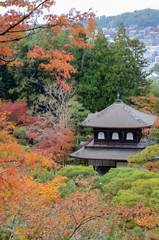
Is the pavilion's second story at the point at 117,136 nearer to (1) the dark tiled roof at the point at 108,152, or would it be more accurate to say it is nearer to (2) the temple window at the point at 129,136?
(2) the temple window at the point at 129,136

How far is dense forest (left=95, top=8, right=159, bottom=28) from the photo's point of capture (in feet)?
368

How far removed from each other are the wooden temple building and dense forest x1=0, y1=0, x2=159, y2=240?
1141mm

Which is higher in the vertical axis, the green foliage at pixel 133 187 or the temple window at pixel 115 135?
the green foliage at pixel 133 187

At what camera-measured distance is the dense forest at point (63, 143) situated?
4.83m

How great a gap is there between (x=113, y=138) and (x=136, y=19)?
11019 centimetres

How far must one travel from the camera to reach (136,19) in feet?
383

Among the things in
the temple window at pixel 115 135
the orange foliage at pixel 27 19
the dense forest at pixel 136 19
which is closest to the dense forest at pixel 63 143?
the orange foliage at pixel 27 19

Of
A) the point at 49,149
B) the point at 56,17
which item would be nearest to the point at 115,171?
the point at 49,149

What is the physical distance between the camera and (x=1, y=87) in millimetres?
27344

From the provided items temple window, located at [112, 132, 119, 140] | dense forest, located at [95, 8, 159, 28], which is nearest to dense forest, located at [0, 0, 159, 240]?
temple window, located at [112, 132, 119, 140]

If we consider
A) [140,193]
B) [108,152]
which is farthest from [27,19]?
[108,152]

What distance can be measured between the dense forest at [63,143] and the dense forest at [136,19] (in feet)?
292

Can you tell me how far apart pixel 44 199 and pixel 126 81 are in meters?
19.5

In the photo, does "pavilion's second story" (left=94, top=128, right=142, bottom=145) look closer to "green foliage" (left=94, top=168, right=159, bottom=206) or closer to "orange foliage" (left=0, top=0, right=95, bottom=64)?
"green foliage" (left=94, top=168, right=159, bottom=206)
